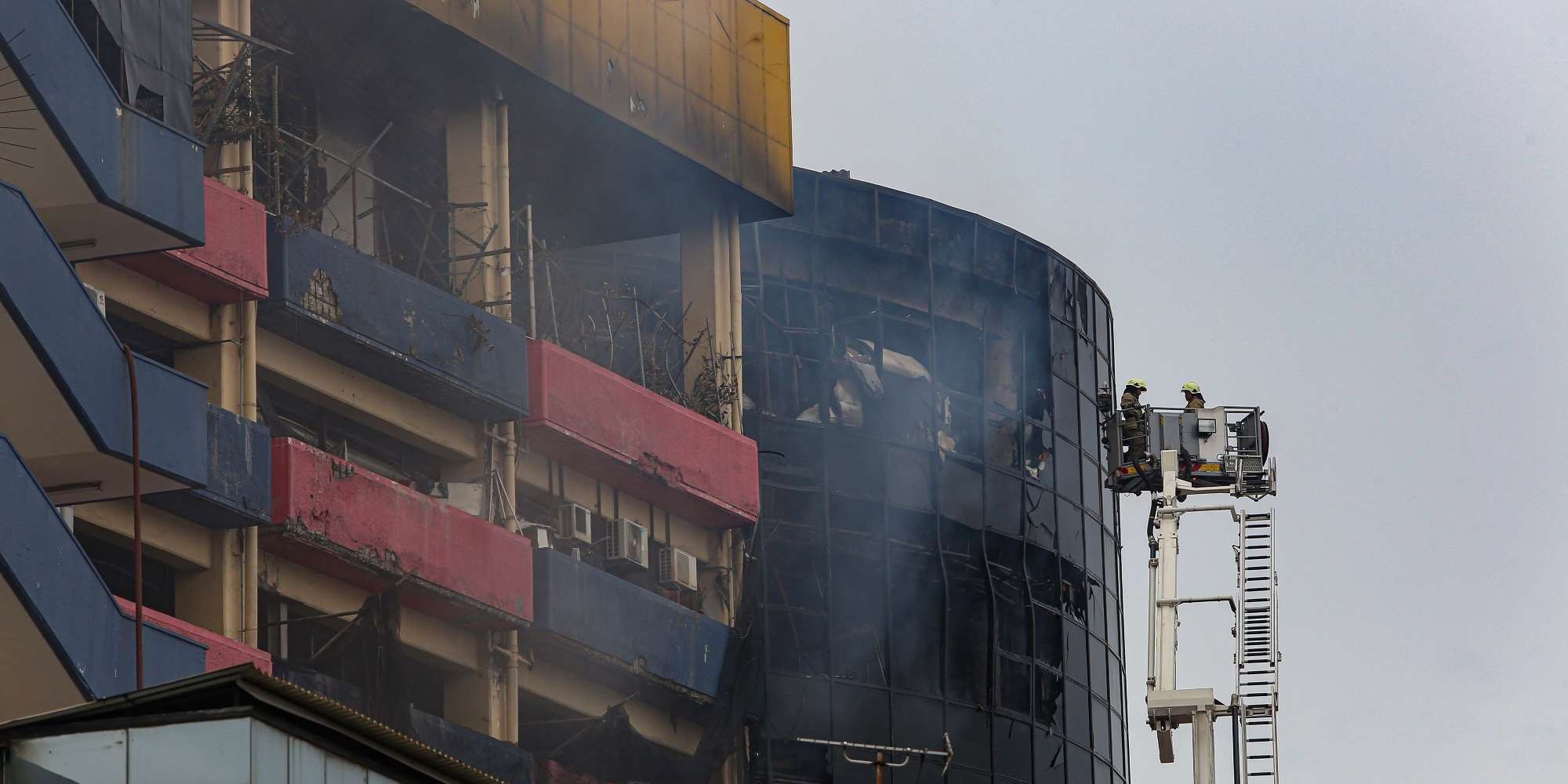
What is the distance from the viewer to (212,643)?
36812mm

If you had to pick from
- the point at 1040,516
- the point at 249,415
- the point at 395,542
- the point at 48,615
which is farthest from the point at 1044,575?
the point at 48,615

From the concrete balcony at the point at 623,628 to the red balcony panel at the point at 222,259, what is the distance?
8.07 m

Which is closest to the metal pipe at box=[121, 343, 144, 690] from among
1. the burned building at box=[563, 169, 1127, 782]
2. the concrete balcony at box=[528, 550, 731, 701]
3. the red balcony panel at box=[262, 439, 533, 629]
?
the red balcony panel at box=[262, 439, 533, 629]

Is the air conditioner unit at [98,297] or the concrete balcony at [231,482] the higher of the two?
the air conditioner unit at [98,297]

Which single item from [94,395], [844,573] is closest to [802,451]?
[844,573]

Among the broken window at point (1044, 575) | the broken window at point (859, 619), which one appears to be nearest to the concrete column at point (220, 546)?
the broken window at point (859, 619)

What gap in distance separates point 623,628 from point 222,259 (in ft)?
36.6

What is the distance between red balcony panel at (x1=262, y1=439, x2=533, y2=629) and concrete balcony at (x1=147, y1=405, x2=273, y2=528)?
0.68 m

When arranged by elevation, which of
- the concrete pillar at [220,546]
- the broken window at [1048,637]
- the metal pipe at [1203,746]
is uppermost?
the broken window at [1048,637]

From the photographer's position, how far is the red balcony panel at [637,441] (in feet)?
152

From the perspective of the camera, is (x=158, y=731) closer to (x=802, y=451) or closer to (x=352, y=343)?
(x=352, y=343)

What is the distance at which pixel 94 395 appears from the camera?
110ft

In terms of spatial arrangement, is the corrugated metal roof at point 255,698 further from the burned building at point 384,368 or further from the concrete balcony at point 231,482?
the concrete balcony at point 231,482

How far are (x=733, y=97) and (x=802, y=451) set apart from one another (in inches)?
368
